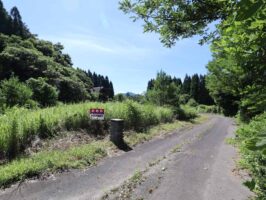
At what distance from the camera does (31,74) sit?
2138 inches

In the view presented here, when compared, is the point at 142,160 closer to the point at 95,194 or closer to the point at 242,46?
the point at 95,194

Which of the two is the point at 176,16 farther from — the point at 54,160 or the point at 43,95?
the point at 43,95

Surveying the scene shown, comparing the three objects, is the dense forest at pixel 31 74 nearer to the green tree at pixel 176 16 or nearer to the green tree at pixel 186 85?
the green tree at pixel 176 16

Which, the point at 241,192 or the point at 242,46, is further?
the point at 241,192

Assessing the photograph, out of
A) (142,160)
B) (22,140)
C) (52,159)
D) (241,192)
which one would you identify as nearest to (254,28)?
(241,192)

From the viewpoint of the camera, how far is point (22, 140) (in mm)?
11000

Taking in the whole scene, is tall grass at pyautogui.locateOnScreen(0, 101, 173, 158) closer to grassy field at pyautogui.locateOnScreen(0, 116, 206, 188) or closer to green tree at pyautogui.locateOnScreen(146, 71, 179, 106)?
grassy field at pyautogui.locateOnScreen(0, 116, 206, 188)

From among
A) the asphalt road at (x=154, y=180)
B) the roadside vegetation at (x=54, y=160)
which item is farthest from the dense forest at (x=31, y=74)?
the asphalt road at (x=154, y=180)

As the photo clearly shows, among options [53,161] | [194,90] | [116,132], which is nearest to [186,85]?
[194,90]

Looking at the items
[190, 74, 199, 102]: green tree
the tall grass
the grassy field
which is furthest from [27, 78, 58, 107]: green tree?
[190, 74, 199, 102]: green tree

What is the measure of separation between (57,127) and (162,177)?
232 inches

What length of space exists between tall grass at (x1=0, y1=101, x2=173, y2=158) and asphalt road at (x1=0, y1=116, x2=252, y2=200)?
2.58 metres

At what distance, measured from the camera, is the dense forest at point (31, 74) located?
25.4 metres

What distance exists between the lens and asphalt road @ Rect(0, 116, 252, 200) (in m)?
7.17
